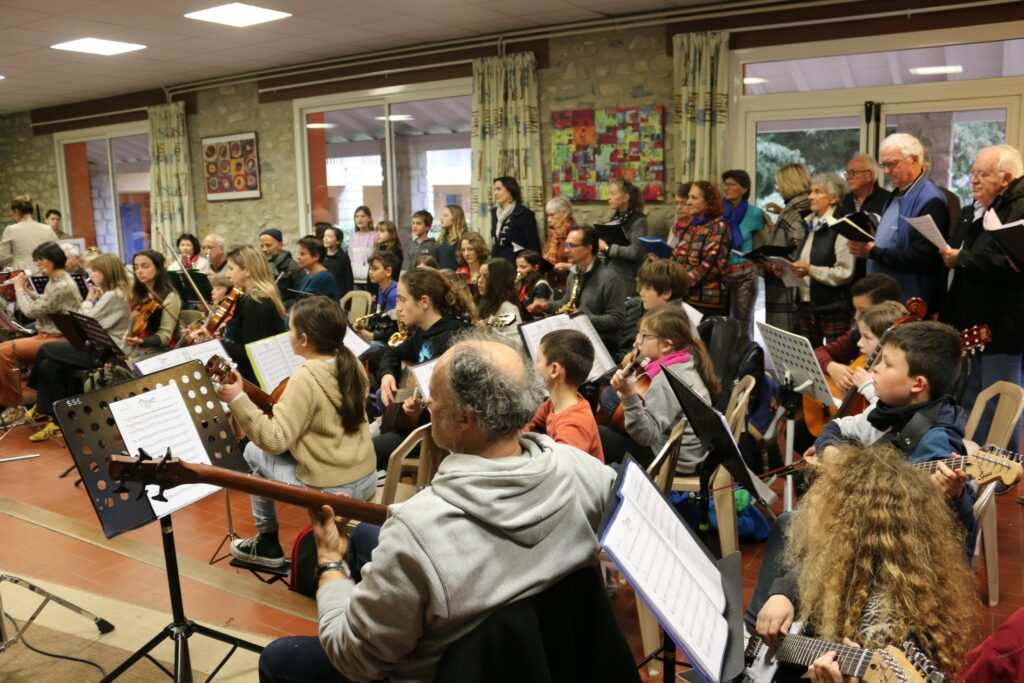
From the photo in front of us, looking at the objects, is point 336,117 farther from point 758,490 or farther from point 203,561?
point 758,490

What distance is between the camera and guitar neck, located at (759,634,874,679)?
149 cm

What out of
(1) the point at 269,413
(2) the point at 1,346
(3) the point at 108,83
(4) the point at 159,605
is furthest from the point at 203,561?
(3) the point at 108,83

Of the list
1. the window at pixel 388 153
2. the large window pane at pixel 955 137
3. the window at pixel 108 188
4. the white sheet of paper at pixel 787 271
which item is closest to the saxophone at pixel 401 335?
the white sheet of paper at pixel 787 271

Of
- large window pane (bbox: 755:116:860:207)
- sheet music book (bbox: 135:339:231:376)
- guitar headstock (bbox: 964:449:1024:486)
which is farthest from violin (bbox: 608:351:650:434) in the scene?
large window pane (bbox: 755:116:860:207)

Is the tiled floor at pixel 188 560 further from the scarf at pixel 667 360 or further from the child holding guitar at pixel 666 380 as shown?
the scarf at pixel 667 360

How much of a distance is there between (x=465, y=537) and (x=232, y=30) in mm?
7325

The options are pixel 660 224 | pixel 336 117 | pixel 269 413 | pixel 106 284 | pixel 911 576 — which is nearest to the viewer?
pixel 911 576

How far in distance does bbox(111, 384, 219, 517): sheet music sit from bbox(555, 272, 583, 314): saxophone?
9.34 feet

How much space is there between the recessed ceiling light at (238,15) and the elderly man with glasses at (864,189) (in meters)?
4.72

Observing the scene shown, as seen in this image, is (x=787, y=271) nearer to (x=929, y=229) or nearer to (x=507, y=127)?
(x=929, y=229)

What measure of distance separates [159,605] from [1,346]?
368cm

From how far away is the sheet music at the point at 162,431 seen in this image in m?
2.26

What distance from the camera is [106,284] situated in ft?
19.0

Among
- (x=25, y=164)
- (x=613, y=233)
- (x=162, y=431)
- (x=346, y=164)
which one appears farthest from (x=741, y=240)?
(x=25, y=164)
